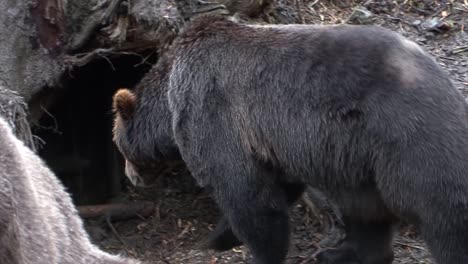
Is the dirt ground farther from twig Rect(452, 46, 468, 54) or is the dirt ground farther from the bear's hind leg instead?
the bear's hind leg

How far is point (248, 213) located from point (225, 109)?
2.11ft

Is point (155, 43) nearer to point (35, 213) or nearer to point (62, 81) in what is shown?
point (62, 81)

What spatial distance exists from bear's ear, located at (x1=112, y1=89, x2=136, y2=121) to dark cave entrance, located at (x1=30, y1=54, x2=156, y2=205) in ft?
5.23

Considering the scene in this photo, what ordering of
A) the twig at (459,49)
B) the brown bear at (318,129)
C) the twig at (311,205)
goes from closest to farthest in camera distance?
the brown bear at (318,129)
the twig at (311,205)
the twig at (459,49)

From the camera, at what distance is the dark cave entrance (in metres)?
8.78

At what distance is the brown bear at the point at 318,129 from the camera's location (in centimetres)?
537

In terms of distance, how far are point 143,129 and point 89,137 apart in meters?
2.21

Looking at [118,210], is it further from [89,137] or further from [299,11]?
[299,11]

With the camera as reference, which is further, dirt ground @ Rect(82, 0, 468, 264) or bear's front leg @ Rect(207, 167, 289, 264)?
dirt ground @ Rect(82, 0, 468, 264)

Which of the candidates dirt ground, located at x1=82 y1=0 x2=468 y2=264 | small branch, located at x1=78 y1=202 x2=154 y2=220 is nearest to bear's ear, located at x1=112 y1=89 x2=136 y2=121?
dirt ground, located at x1=82 y1=0 x2=468 y2=264

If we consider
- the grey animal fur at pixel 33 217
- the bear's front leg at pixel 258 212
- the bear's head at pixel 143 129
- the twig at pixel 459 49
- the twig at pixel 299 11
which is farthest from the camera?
the twig at pixel 299 11

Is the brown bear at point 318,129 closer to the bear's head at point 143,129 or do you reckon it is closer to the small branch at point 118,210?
the bear's head at point 143,129

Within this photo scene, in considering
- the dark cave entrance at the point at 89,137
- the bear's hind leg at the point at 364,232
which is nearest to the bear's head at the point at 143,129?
the bear's hind leg at the point at 364,232

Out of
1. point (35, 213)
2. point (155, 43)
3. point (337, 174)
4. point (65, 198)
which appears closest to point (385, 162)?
point (337, 174)
